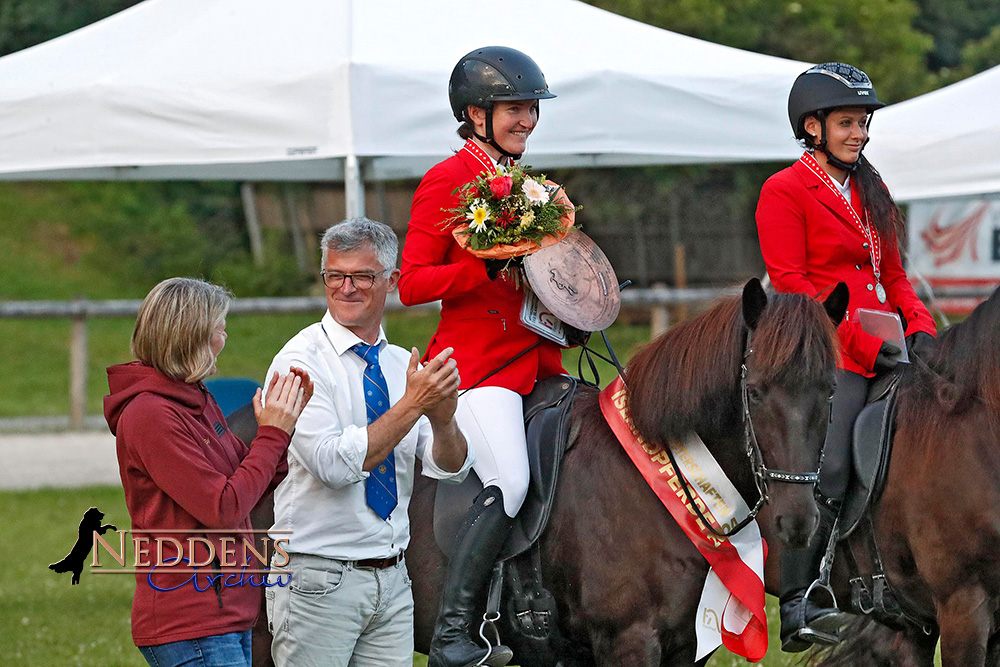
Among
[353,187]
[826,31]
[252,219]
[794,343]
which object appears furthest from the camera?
[252,219]

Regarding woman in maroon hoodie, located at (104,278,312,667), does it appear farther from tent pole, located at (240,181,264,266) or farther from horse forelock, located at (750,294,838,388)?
tent pole, located at (240,181,264,266)

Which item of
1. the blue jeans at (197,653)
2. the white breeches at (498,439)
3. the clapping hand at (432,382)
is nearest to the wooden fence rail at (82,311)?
the white breeches at (498,439)

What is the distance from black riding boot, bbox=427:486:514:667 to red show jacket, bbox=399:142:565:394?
1.58 ft

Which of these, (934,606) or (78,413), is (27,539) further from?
(934,606)

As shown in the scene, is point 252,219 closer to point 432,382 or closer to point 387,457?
point 387,457

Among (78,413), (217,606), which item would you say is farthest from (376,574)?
(78,413)

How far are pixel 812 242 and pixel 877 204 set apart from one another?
1.09 ft

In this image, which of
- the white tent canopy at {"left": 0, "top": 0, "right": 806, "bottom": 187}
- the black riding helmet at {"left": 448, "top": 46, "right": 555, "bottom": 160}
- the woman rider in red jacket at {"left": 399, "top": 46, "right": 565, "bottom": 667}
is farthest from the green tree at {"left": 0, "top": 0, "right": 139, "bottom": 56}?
the woman rider in red jacket at {"left": 399, "top": 46, "right": 565, "bottom": 667}

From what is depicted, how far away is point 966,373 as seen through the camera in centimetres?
438

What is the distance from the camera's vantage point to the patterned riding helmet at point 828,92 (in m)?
4.61

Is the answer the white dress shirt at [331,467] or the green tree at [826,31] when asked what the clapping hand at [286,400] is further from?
the green tree at [826,31]

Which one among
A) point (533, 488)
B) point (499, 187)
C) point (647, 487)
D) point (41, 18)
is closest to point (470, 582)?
point (533, 488)

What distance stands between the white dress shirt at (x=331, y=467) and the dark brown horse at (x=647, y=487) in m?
0.85

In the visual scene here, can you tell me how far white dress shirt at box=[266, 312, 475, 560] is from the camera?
3256 mm
